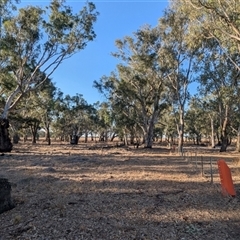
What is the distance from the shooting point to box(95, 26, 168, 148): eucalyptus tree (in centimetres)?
2670

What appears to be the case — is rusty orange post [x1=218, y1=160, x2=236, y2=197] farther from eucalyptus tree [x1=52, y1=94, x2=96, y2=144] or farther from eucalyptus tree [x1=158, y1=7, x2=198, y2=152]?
eucalyptus tree [x1=52, y1=94, x2=96, y2=144]

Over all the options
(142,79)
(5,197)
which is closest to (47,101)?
(142,79)

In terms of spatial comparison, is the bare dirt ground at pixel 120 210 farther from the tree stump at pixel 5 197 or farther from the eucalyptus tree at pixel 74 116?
the eucalyptus tree at pixel 74 116

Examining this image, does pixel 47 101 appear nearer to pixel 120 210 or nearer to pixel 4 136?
pixel 4 136

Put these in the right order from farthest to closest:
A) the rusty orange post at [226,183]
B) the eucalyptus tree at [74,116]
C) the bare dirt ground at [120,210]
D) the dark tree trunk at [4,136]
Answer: the eucalyptus tree at [74,116] < the dark tree trunk at [4,136] < the rusty orange post at [226,183] < the bare dirt ground at [120,210]

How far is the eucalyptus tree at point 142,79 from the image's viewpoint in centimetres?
2670

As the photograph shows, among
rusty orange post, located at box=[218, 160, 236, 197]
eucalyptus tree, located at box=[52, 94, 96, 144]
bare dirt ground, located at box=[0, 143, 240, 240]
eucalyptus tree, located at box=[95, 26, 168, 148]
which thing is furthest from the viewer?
eucalyptus tree, located at box=[52, 94, 96, 144]

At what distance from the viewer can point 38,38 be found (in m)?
20.7

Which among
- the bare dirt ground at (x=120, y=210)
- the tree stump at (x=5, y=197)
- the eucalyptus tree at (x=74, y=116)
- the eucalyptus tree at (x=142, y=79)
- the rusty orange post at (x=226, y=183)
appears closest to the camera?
the bare dirt ground at (x=120, y=210)

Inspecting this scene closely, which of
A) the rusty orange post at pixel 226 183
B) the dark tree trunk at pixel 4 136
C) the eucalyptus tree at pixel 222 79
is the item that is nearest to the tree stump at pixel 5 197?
the rusty orange post at pixel 226 183

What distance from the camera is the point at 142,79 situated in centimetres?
2884

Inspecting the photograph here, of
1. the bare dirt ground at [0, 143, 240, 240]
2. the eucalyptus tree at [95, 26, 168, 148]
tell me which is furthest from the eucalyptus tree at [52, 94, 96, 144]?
the bare dirt ground at [0, 143, 240, 240]

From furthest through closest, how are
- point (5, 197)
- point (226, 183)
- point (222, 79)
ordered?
point (222, 79) → point (226, 183) → point (5, 197)

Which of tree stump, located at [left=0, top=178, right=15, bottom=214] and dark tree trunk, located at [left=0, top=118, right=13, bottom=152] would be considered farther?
dark tree trunk, located at [left=0, top=118, right=13, bottom=152]
